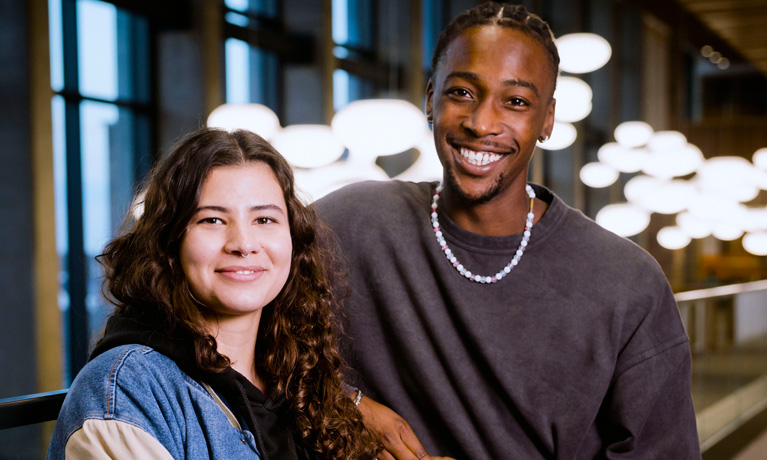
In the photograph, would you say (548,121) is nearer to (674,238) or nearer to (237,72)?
(237,72)

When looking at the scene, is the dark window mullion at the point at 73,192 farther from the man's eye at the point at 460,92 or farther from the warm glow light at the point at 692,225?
the warm glow light at the point at 692,225

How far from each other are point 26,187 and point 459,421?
4.72m

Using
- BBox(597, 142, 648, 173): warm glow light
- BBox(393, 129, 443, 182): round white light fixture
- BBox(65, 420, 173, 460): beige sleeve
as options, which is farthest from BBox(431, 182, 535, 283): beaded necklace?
BBox(597, 142, 648, 173): warm glow light

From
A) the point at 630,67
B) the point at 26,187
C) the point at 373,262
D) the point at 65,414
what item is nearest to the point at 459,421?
the point at 373,262

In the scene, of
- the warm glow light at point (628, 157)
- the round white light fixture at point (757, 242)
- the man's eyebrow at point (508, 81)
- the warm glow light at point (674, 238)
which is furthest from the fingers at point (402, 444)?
the round white light fixture at point (757, 242)

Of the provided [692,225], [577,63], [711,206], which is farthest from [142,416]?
[692,225]

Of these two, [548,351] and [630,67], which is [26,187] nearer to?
[548,351]

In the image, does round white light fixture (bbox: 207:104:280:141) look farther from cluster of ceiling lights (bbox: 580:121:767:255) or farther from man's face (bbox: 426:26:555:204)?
cluster of ceiling lights (bbox: 580:121:767:255)

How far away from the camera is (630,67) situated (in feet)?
53.8

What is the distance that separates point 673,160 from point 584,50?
2.36 metres

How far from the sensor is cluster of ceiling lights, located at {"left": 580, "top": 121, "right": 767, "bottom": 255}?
714 cm

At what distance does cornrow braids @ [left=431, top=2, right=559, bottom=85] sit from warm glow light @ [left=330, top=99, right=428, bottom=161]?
2.23 m

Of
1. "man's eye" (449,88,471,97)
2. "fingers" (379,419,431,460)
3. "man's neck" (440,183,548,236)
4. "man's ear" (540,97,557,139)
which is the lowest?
"fingers" (379,419,431,460)

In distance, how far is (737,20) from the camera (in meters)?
10.3
